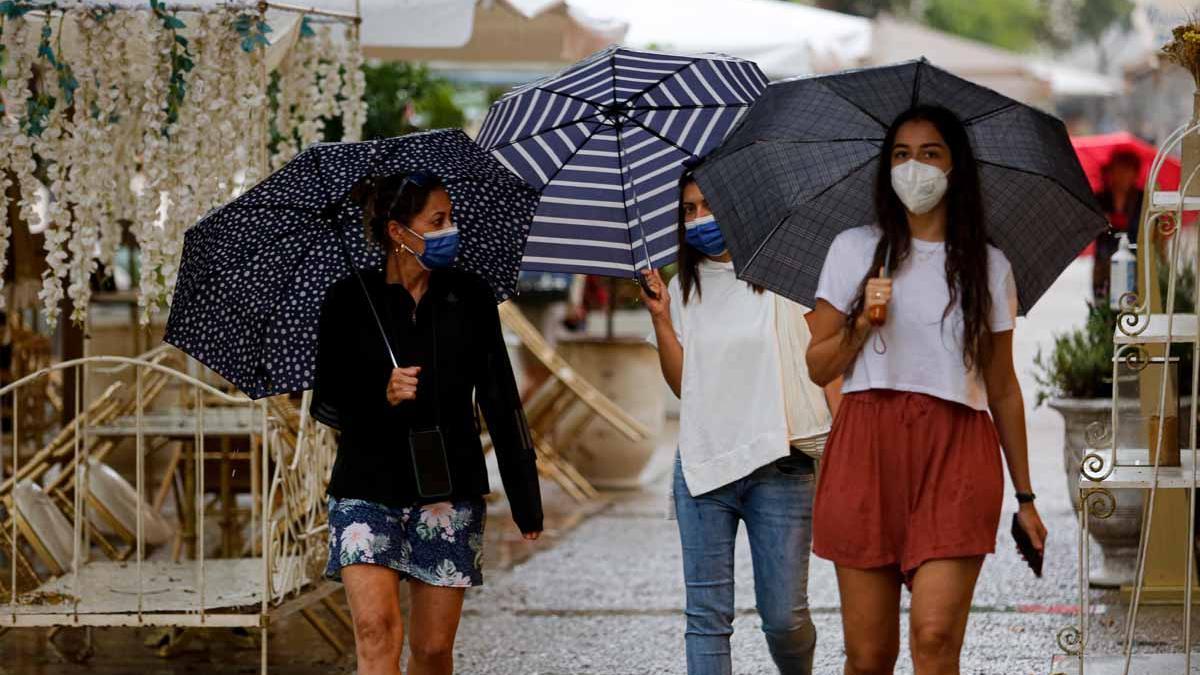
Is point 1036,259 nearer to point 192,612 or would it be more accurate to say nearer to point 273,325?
point 273,325

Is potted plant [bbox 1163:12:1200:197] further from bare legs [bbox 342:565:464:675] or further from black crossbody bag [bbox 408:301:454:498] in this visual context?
bare legs [bbox 342:565:464:675]

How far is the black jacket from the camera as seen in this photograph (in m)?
4.64

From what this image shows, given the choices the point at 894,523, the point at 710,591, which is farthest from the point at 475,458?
the point at 894,523

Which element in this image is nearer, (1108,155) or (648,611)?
(648,611)

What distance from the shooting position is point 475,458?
472 centimetres

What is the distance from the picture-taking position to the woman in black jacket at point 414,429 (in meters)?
4.60

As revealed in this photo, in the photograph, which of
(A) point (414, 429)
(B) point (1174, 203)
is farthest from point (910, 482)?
(B) point (1174, 203)

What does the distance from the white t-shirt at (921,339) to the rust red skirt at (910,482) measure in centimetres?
4

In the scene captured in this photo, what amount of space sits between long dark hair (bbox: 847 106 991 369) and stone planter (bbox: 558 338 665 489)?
24.0 feet

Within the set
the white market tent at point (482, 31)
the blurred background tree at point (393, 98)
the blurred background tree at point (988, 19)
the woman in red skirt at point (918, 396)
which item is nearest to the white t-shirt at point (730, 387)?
the woman in red skirt at point (918, 396)

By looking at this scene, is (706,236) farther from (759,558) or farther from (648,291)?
(759,558)

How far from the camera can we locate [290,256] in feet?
17.0

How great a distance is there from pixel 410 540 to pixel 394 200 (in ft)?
2.89

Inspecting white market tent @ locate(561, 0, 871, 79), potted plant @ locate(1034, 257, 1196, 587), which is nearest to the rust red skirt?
potted plant @ locate(1034, 257, 1196, 587)
